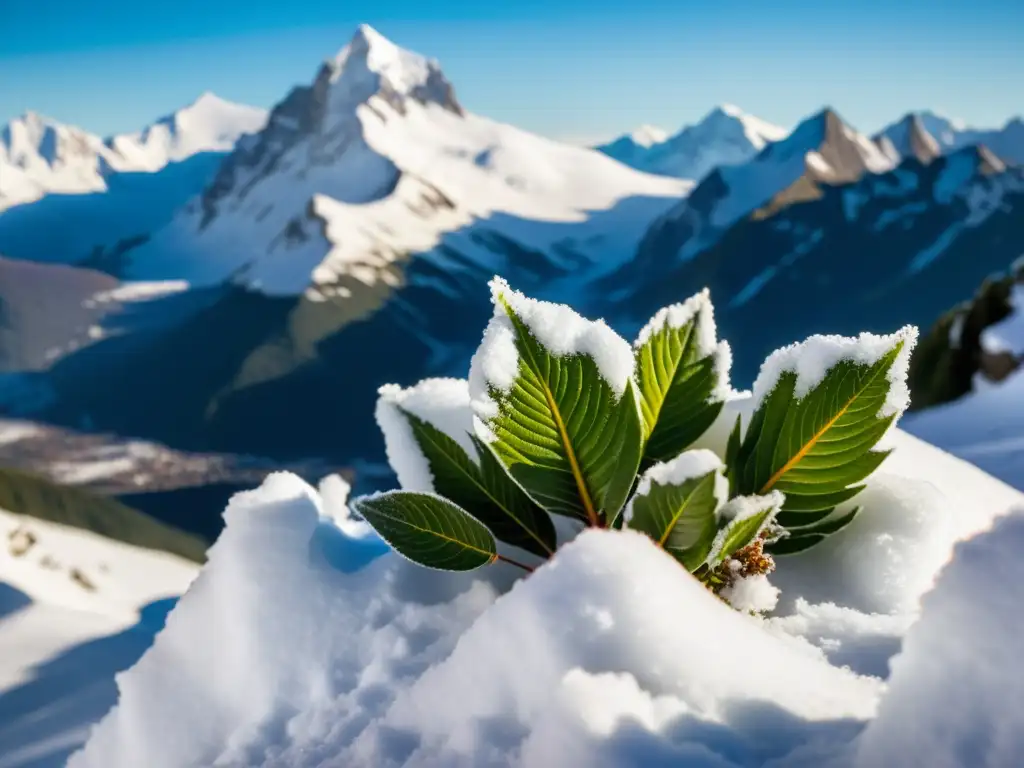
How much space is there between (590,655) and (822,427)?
501 mm

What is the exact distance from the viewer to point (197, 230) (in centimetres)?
15838

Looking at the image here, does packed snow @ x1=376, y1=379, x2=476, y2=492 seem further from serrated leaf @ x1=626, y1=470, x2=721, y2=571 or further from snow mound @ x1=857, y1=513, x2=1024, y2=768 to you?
snow mound @ x1=857, y1=513, x2=1024, y2=768

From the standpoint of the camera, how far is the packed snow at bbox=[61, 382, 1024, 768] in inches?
30.6

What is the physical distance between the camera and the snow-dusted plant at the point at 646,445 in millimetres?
979

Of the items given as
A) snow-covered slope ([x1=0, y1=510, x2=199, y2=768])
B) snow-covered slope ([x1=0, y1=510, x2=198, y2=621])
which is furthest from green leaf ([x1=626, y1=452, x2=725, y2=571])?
snow-covered slope ([x1=0, y1=510, x2=198, y2=621])

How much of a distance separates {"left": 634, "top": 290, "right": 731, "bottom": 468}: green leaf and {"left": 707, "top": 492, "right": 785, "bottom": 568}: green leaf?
16 centimetres

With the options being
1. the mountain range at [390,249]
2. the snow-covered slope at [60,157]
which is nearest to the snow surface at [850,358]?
the mountain range at [390,249]

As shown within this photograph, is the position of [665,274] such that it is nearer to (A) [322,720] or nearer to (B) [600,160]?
(B) [600,160]

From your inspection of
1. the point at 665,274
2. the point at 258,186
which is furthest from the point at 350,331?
the point at 258,186

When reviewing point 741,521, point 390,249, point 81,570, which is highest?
point 741,521

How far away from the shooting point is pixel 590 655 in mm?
A: 836

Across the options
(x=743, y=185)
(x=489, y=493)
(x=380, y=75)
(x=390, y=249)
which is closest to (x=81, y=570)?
(x=489, y=493)

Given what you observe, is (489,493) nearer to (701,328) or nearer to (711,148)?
(701,328)

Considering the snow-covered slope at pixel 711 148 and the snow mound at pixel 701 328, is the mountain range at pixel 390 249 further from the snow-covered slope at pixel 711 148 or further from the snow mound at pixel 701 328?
the snow mound at pixel 701 328
